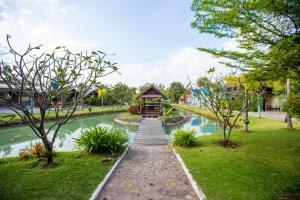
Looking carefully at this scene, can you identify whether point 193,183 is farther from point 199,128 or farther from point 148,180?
point 199,128

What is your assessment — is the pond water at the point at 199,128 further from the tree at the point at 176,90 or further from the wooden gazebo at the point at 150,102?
the tree at the point at 176,90

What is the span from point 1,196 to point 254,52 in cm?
700

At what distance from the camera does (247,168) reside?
496 cm

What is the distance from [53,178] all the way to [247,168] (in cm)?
499

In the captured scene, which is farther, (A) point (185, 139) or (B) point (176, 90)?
(B) point (176, 90)

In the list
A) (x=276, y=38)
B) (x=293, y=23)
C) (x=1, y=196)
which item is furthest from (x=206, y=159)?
(x=1, y=196)

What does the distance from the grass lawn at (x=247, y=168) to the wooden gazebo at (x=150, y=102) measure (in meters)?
11.7

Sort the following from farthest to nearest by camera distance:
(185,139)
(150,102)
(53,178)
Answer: (150,102) → (185,139) → (53,178)

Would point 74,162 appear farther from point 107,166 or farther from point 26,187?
point 26,187

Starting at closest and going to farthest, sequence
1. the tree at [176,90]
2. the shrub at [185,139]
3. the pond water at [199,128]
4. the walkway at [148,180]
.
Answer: the walkway at [148,180], the shrub at [185,139], the pond water at [199,128], the tree at [176,90]

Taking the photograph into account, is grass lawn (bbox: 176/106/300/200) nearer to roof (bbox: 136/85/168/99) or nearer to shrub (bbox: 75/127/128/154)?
shrub (bbox: 75/127/128/154)

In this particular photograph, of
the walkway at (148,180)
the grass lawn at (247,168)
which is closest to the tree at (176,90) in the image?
the grass lawn at (247,168)

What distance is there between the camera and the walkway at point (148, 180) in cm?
386

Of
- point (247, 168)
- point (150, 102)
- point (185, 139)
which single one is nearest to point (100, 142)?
point (185, 139)
